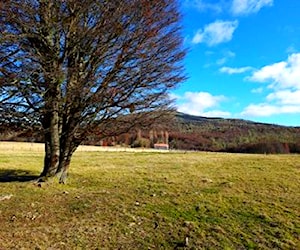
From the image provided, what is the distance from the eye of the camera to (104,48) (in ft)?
29.9

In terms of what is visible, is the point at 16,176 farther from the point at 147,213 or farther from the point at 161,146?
the point at 161,146

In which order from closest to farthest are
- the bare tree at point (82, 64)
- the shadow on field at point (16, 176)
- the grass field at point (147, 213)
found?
the grass field at point (147, 213) < the bare tree at point (82, 64) < the shadow on field at point (16, 176)

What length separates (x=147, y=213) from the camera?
25.8 feet

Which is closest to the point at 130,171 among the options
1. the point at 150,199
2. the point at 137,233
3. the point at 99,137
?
the point at 99,137

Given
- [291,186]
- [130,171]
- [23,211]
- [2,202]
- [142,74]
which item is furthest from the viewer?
[130,171]

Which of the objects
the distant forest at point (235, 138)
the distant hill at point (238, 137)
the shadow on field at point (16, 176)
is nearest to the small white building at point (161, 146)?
the distant forest at point (235, 138)

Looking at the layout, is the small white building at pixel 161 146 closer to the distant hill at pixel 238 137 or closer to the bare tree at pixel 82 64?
the distant hill at pixel 238 137

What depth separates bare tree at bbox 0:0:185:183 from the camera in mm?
8055

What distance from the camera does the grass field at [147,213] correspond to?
21.4ft

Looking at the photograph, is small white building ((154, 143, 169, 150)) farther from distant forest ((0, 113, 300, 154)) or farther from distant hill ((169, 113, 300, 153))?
distant hill ((169, 113, 300, 153))

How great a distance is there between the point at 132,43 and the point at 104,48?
2.39 ft

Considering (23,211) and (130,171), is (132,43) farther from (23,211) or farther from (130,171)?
(130,171)

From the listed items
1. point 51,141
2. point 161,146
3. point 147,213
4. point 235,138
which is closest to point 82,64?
point 51,141

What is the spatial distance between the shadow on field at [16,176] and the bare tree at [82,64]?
1368 mm
